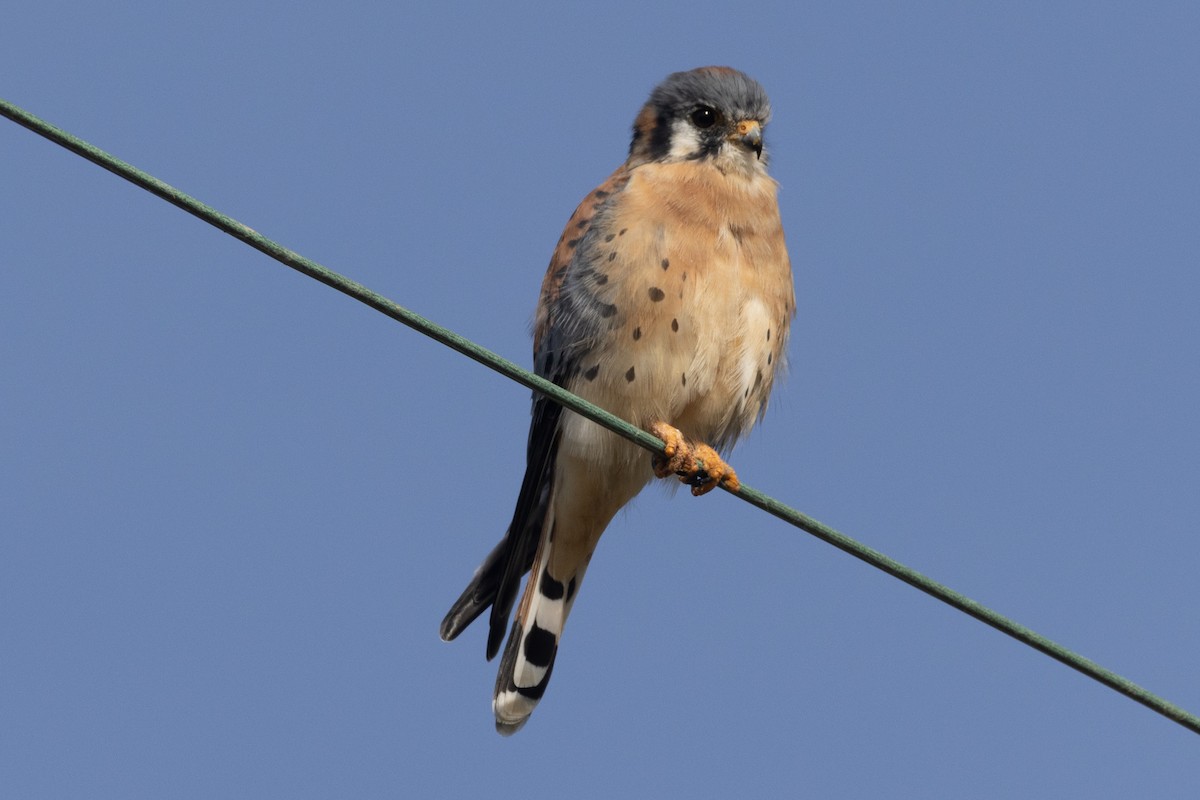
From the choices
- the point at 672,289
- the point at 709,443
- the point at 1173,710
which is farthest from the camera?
the point at 709,443

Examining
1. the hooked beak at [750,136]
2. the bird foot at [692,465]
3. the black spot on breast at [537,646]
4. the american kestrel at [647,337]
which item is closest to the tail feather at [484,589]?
the american kestrel at [647,337]

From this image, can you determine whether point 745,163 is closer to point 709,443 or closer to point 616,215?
point 616,215

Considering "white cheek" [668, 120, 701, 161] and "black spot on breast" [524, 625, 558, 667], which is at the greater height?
"white cheek" [668, 120, 701, 161]

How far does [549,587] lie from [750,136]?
167 centimetres

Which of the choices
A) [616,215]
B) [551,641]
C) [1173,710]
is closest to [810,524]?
[1173,710]

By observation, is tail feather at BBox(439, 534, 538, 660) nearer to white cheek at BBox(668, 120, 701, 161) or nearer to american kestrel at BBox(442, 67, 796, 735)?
american kestrel at BBox(442, 67, 796, 735)

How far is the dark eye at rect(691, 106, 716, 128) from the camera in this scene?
5242 millimetres

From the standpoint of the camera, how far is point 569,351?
4910 mm

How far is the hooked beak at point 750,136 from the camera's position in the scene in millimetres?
5160

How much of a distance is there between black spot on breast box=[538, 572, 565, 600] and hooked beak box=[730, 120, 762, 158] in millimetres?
1592

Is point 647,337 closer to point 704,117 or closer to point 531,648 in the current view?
point 704,117

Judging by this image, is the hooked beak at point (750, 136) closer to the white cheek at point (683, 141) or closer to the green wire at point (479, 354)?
the white cheek at point (683, 141)

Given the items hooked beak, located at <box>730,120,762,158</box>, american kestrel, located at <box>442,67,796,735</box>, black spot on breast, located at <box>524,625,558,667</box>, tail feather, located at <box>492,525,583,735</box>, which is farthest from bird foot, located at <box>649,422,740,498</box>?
hooked beak, located at <box>730,120,762,158</box>

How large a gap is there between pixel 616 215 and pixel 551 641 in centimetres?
149
